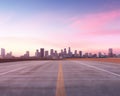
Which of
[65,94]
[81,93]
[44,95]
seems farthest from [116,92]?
[44,95]

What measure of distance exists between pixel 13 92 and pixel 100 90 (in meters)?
3.35

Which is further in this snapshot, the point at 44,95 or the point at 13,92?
the point at 13,92

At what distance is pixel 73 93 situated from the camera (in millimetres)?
9781

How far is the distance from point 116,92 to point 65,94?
1.96 metres

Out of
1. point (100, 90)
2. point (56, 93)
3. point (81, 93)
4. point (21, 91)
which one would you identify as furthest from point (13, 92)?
point (100, 90)

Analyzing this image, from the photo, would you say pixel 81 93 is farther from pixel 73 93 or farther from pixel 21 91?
pixel 21 91

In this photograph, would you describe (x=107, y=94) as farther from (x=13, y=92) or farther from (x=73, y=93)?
(x=13, y=92)

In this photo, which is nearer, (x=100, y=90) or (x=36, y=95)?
(x=36, y=95)

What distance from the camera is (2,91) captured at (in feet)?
34.0

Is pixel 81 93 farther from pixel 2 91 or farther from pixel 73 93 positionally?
pixel 2 91

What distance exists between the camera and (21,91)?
10305mm

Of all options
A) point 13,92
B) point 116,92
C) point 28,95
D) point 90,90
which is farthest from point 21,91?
point 116,92

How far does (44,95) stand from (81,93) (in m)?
1.39

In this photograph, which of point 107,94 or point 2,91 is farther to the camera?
point 2,91
